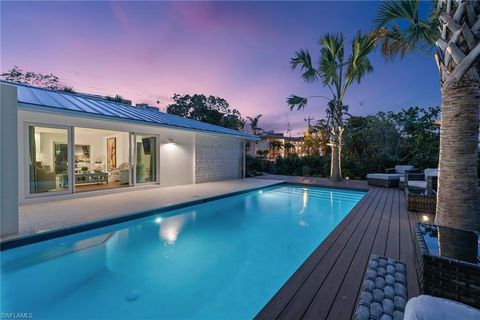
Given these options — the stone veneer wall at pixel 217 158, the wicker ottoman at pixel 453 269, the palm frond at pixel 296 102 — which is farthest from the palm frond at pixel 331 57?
the wicker ottoman at pixel 453 269

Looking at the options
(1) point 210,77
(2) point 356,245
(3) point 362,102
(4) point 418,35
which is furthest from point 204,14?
(3) point 362,102

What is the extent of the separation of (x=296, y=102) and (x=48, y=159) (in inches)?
349

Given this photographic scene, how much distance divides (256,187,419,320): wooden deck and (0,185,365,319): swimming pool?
26.2 inches

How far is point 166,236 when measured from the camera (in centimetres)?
468

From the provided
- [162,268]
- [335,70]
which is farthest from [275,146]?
[162,268]

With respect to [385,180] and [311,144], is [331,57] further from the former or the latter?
[311,144]

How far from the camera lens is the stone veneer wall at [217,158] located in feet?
34.7

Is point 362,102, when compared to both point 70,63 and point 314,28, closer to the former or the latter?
point 314,28

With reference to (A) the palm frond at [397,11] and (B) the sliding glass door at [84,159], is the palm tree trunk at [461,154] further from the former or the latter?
(B) the sliding glass door at [84,159]

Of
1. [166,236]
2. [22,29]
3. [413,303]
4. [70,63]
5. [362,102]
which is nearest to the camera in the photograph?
[413,303]

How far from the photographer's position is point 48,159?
21.3 ft

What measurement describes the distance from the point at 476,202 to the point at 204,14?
9552 mm

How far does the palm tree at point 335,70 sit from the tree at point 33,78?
70.6 ft

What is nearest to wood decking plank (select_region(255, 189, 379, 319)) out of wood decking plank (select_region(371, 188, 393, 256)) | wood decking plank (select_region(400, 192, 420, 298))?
wood decking plank (select_region(371, 188, 393, 256))
